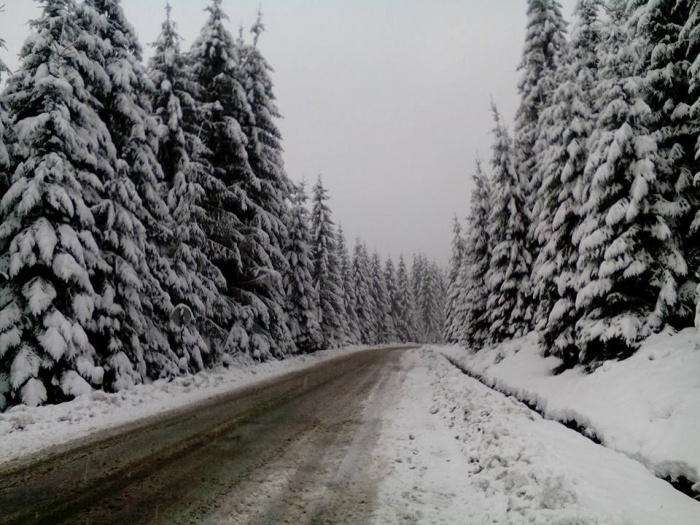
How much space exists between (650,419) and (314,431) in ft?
20.7

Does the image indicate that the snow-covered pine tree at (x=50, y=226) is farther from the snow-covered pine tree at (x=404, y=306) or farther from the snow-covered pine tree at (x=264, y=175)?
the snow-covered pine tree at (x=404, y=306)

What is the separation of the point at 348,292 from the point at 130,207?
38.8 m

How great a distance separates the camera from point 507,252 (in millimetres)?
21969

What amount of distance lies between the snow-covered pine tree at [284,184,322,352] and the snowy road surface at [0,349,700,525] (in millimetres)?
20305

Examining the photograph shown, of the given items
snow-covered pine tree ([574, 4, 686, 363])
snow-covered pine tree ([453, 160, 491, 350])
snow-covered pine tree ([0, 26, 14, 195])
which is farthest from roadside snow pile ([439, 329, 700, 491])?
snow-covered pine tree ([0, 26, 14, 195])

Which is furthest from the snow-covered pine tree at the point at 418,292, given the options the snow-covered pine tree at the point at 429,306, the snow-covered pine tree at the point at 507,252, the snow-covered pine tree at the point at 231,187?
the snow-covered pine tree at the point at 231,187

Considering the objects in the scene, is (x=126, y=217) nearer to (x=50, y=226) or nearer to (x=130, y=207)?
(x=130, y=207)

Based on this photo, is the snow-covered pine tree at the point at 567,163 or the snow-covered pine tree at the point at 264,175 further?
the snow-covered pine tree at the point at 264,175

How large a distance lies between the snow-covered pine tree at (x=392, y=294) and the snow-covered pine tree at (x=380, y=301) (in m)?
2.30

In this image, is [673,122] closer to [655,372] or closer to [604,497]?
[655,372]

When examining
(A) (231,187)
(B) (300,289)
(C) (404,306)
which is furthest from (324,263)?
(C) (404,306)

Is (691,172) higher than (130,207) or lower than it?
lower

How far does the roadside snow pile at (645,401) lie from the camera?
637 centimetres

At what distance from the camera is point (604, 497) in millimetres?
4465
